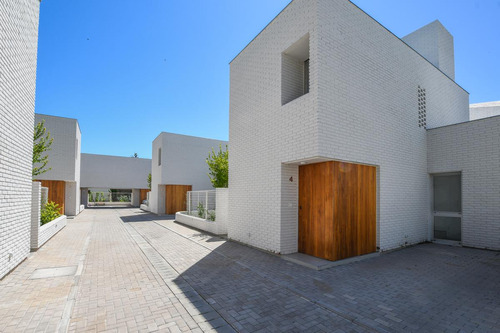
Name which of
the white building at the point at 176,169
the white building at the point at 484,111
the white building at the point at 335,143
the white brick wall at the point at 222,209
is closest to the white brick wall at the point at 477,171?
the white building at the point at 335,143

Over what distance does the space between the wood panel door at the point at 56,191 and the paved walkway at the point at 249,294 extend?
13.7 metres

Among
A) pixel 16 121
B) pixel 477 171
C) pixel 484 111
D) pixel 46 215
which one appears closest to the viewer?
pixel 16 121

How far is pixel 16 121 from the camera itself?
5707 millimetres

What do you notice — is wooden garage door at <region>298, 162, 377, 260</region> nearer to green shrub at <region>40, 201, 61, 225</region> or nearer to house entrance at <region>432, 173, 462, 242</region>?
house entrance at <region>432, 173, 462, 242</region>

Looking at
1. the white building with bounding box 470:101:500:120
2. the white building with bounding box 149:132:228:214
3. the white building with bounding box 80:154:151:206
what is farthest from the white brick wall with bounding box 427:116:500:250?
the white building with bounding box 80:154:151:206

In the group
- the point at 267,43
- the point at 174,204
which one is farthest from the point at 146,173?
the point at 267,43

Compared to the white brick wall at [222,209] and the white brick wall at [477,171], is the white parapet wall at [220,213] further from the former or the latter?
the white brick wall at [477,171]

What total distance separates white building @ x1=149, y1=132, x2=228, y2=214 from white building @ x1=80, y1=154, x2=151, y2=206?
33.1ft

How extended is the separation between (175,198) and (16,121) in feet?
52.9

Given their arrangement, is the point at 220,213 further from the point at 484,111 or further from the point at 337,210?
the point at 484,111

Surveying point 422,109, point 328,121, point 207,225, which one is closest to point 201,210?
point 207,225

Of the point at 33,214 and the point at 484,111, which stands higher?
the point at 484,111

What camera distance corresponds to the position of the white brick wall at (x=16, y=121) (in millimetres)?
4992

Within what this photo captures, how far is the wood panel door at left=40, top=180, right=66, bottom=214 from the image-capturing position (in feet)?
58.6
